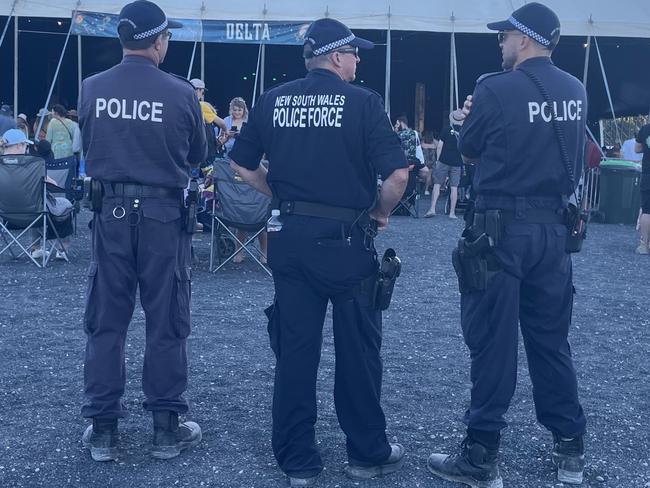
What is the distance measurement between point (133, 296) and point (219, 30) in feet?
39.2

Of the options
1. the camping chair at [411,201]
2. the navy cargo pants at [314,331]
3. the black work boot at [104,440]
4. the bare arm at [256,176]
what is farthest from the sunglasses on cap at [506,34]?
the camping chair at [411,201]

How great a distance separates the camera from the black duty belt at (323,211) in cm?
362

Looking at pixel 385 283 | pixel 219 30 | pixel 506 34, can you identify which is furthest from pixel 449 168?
pixel 385 283

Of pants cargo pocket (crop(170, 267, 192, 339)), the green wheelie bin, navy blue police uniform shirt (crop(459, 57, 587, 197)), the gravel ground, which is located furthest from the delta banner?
navy blue police uniform shirt (crop(459, 57, 587, 197))

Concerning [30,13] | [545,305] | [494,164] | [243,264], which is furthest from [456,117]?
[30,13]

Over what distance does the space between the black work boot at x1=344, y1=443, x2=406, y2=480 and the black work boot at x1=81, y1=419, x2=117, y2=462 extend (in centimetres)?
102

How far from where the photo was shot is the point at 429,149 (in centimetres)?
1964

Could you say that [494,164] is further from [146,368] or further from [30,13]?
[30,13]

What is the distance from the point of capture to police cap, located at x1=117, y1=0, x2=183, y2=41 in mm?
3877

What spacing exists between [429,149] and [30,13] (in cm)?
867

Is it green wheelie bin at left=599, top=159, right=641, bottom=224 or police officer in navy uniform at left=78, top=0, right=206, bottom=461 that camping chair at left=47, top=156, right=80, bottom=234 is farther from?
green wheelie bin at left=599, top=159, right=641, bottom=224

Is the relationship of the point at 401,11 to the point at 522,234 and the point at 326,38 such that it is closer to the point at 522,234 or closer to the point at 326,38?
the point at 326,38

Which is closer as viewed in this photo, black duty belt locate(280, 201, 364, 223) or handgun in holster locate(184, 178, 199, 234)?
black duty belt locate(280, 201, 364, 223)

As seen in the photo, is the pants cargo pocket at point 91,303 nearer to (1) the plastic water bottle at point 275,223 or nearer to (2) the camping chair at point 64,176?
(1) the plastic water bottle at point 275,223
